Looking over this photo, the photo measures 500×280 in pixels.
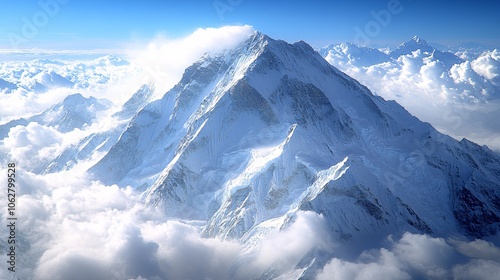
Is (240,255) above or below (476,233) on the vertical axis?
above

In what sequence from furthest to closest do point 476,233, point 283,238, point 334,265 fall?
1. point 476,233
2. point 283,238
3. point 334,265

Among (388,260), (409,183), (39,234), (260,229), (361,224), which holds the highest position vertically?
(39,234)

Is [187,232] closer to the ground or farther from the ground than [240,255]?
farther from the ground

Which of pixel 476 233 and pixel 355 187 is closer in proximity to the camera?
pixel 355 187

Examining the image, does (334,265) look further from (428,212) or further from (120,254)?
(120,254)

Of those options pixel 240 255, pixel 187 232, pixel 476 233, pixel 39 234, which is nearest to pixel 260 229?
pixel 240 255

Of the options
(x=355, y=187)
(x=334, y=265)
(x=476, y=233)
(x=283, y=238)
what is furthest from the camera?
(x=476, y=233)

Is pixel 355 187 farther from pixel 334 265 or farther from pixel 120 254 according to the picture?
pixel 120 254

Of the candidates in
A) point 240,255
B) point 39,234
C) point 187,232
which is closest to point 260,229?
point 240,255

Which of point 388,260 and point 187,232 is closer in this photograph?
point 388,260
